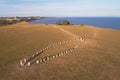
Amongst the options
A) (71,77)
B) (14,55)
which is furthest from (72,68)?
(14,55)

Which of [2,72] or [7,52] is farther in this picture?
[7,52]

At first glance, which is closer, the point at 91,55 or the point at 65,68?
the point at 65,68

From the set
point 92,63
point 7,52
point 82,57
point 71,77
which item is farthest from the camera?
point 7,52

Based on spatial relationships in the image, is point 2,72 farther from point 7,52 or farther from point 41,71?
point 7,52

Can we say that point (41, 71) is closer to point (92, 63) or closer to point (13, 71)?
point (13, 71)

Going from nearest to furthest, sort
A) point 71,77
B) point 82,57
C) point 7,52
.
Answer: point 71,77 < point 82,57 < point 7,52

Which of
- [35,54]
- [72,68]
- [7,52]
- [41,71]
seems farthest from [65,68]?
[7,52]

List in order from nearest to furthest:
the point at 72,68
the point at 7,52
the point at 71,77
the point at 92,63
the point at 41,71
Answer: the point at 71,77
the point at 41,71
the point at 72,68
the point at 92,63
the point at 7,52

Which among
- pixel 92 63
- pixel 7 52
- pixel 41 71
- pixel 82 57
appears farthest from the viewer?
pixel 7 52

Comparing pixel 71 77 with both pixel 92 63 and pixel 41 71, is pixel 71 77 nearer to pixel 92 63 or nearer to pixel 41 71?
pixel 41 71
